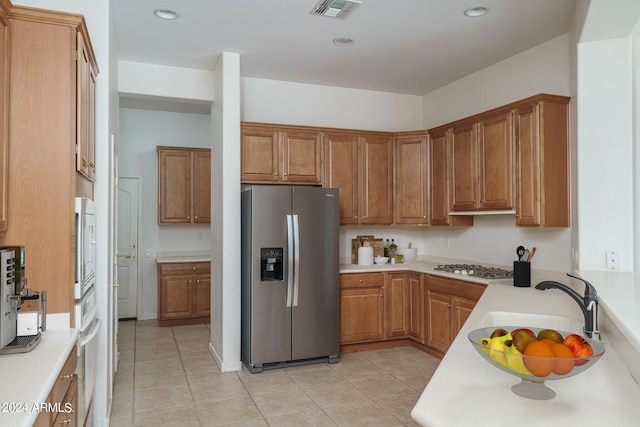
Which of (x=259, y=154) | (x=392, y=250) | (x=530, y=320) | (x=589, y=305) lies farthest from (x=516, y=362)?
(x=392, y=250)

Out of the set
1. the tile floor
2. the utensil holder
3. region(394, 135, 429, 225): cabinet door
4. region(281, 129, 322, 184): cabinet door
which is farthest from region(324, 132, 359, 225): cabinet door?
the utensil holder

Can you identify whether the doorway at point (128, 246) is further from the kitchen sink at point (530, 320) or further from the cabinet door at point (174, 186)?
the kitchen sink at point (530, 320)

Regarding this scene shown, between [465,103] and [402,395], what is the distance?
3065 mm

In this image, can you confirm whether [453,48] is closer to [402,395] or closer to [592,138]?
[592,138]

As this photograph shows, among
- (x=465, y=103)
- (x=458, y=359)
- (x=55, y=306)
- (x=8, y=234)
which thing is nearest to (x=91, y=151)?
(x=8, y=234)

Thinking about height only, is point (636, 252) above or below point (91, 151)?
below

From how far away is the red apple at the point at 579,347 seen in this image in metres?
1.36

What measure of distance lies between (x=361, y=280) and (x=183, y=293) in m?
2.56

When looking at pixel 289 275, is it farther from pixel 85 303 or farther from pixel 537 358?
pixel 537 358

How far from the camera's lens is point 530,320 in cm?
257

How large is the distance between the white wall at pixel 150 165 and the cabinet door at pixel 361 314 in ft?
9.58

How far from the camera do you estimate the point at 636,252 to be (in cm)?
317

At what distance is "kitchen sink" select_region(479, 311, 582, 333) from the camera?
8.15 ft

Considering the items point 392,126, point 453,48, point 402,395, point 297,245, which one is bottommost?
point 402,395
